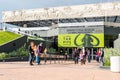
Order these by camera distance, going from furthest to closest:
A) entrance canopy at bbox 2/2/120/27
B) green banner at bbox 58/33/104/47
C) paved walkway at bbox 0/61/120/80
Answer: entrance canopy at bbox 2/2/120/27 < green banner at bbox 58/33/104/47 < paved walkway at bbox 0/61/120/80

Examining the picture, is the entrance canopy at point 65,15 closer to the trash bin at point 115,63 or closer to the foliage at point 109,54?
the foliage at point 109,54

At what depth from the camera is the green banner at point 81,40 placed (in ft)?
166

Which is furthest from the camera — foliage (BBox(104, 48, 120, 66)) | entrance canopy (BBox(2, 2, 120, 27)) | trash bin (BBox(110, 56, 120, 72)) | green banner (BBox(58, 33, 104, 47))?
entrance canopy (BBox(2, 2, 120, 27))

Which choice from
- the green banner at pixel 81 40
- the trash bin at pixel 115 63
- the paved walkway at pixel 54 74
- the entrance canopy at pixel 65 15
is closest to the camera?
the paved walkway at pixel 54 74

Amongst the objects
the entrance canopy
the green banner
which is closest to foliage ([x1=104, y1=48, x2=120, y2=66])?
the green banner

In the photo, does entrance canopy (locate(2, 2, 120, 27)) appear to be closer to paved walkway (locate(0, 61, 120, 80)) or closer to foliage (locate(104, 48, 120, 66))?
foliage (locate(104, 48, 120, 66))

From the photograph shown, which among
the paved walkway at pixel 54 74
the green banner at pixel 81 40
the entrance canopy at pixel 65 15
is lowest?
the paved walkway at pixel 54 74

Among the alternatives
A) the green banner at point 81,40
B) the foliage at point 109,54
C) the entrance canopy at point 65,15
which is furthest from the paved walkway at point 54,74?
the entrance canopy at point 65,15

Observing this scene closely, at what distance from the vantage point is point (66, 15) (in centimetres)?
6297

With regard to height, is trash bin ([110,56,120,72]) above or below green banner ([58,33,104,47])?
below

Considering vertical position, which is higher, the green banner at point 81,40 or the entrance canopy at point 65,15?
the entrance canopy at point 65,15

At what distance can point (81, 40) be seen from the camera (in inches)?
2023

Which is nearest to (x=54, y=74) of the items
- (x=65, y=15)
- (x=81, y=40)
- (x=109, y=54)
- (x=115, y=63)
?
(x=115, y=63)

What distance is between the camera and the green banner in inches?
1991
